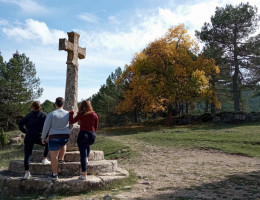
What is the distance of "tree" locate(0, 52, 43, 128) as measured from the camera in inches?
1045

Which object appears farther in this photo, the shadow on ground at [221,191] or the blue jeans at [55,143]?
the blue jeans at [55,143]

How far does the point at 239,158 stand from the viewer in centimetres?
1007

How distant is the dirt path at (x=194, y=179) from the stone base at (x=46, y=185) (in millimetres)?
524

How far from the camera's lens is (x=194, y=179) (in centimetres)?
613

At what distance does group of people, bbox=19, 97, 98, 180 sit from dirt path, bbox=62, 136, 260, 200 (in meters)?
1.15

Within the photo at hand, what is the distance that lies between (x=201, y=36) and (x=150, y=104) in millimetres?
9785

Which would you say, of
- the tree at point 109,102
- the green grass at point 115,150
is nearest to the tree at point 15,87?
the tree at point 109,102

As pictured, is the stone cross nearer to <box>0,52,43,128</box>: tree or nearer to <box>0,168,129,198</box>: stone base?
<box>0,168,129,198</box>: stone base

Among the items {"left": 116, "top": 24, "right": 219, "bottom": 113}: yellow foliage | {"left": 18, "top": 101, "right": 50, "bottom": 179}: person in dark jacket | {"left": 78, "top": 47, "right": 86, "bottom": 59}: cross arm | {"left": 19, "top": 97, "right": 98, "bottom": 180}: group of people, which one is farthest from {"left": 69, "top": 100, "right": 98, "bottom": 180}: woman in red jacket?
{"left": 116, "top": 24, "right": 219, "bottom": 113}: yellow foliage

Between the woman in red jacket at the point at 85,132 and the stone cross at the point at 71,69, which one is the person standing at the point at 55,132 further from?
the stone cross at the point at 71,69

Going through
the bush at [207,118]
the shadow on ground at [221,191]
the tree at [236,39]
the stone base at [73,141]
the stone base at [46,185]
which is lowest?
the shadow on ground at [221,191]

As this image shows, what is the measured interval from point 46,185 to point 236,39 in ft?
79.6

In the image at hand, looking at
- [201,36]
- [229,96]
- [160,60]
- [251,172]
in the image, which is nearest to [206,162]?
[251,172]

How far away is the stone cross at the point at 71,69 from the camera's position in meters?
A: 6.76
